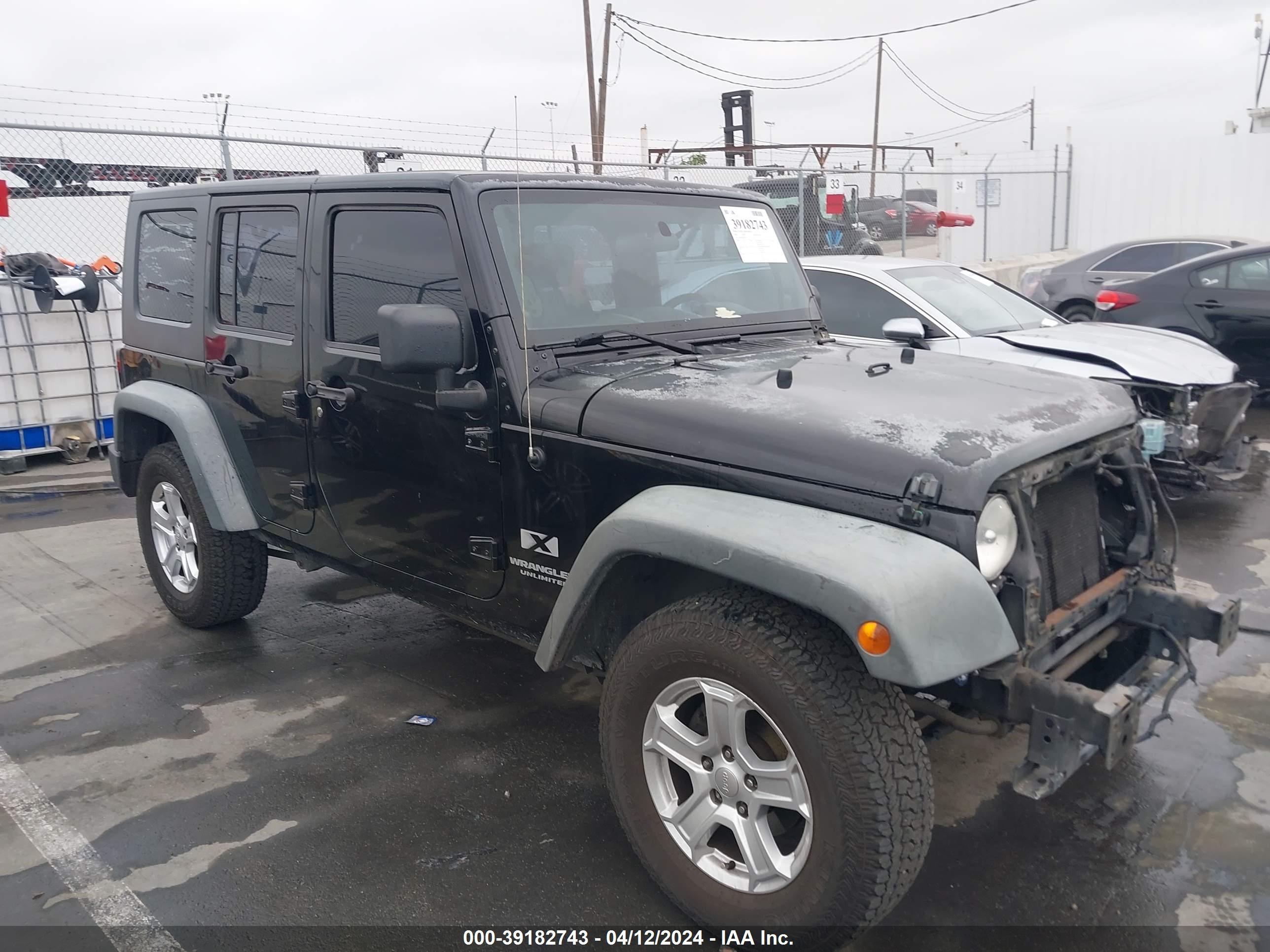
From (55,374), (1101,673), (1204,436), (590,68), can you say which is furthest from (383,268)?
(590,68)

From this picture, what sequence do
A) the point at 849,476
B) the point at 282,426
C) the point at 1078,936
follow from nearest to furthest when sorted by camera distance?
1. the point at 849,476
2. the point at 1078,936
3. the point at 282,426

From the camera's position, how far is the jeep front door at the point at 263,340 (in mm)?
3996

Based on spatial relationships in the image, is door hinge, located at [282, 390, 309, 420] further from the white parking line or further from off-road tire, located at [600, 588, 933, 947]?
off-road tire, located at [600, 588, 933, 947]

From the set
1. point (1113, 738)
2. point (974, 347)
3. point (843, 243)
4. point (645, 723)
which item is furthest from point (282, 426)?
point (843, 243)

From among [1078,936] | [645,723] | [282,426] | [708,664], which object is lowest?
[1078,936]

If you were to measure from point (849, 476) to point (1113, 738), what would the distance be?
2.83ft

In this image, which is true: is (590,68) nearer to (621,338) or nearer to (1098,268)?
(1098,268)

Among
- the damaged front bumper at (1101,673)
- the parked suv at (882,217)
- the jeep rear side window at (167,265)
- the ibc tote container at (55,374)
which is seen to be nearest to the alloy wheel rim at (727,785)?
the damaged front bumper at (1101,673)

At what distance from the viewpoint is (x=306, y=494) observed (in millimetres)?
4105

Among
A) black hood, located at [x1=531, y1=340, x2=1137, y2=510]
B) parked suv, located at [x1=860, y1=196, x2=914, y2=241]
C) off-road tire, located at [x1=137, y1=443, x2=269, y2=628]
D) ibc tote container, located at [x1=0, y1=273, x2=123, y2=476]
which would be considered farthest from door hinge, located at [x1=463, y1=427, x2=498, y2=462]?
parked suv, located at [x1=860, y1=196, x2=914, y2=241]

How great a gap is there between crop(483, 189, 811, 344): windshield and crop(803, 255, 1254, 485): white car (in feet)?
4.50

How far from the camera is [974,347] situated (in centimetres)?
669

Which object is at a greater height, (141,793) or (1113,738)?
(1113,738)

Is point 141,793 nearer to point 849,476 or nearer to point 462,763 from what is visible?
point 462,763
